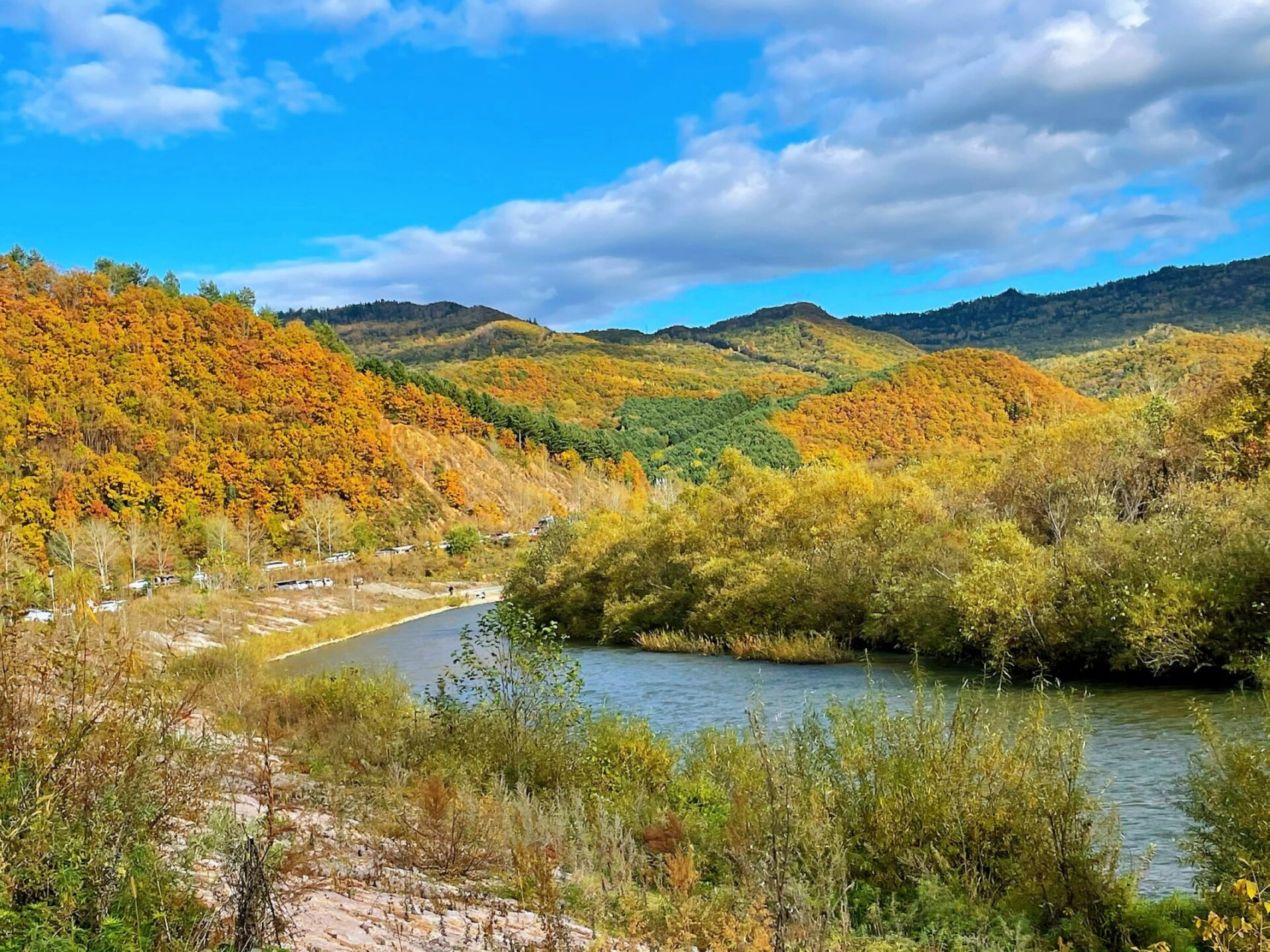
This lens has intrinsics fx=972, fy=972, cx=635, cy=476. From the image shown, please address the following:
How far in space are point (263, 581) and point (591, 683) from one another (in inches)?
2014

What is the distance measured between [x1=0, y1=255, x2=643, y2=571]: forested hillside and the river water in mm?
41533

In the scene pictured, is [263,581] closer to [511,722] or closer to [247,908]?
[511,722]

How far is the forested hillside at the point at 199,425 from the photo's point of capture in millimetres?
84062

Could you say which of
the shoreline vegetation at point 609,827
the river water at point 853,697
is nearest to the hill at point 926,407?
the river water at point 853,697

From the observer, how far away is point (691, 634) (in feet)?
147

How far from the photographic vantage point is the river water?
1327 cm

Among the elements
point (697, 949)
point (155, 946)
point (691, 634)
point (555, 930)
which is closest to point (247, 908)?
point (155, 946)

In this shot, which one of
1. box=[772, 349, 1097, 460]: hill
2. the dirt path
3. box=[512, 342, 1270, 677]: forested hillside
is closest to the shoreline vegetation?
box=[512, 342, 1270, 677]: forested hillside

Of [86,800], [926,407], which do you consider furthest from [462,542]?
[86,800]

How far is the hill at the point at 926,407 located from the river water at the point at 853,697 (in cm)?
9403

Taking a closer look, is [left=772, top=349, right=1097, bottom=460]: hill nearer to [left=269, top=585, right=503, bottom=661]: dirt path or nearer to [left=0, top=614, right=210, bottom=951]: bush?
[left=269, top=585, right=503, bottom=661]: dirt path

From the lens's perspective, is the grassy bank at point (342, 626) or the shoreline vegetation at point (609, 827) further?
the grassy bank at point (342, 626)

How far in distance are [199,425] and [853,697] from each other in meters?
86.5

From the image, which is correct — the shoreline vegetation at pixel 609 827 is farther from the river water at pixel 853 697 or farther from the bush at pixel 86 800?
the river water at pixel 853 697
